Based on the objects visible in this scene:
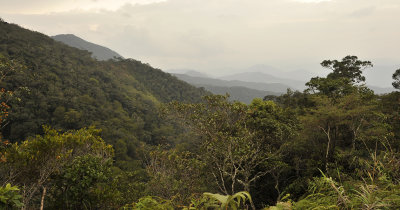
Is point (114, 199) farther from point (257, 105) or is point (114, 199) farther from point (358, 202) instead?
point (257, 105)

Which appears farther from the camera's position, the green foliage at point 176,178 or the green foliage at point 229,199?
the green foliage at point 176,178

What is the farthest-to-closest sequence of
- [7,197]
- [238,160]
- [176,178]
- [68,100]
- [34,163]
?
[68,100] → [176,178] → [238,160] → [34,163] → [7,197]

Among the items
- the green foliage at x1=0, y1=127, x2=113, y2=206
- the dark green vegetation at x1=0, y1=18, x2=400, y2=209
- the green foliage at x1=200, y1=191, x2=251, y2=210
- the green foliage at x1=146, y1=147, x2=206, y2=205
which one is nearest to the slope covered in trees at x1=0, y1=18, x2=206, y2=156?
the dark green vegetation at x1=0, y1=18, x2=400, y2=209

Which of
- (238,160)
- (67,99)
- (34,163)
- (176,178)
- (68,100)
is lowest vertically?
(176,178)

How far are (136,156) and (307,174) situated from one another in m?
35.7

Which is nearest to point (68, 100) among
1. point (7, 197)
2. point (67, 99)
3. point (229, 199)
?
point (67, 99)

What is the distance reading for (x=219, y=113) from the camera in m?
11.8

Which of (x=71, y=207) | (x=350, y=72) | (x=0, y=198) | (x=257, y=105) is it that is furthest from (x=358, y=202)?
(x=350, y=72)

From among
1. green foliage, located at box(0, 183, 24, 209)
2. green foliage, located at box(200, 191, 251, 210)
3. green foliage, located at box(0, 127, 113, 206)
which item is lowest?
green foliage, located at box(0, 127, 113, 206)

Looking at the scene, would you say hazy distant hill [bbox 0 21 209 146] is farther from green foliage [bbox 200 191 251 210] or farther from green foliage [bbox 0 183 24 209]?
green foliage [bbox 200 191 251 210]

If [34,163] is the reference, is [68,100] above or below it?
below

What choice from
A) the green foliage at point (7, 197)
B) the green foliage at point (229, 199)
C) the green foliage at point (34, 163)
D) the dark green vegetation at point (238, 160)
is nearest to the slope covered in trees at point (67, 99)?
the dark green vegetation at point (238, 160)

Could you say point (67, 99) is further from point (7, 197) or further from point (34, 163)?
point (7, 197)

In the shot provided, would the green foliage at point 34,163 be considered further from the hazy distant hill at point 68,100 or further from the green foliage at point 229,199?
the hazy distant hill at point 68,100
